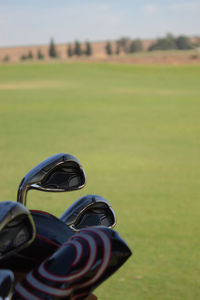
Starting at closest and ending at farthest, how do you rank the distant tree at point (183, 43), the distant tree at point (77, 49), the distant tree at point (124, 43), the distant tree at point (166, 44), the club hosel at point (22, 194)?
the club hosel at point (22, 194), the distant tree at point (166, 44), the distant tree at point (183, 43), the distant tree at point (77, 49), the distant tree at point (124, 43)

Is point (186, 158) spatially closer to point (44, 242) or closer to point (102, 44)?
point (44, 242)

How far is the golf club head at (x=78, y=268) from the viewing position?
1.77 ft

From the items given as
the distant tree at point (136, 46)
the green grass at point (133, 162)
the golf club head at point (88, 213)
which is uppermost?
the golf club head at point (88, 213)

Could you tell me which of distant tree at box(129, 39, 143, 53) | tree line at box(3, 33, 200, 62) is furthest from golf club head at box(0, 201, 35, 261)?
distant tree at box(129, 39, 143, 53)

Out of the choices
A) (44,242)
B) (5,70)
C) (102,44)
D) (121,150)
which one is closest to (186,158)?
(121,150)

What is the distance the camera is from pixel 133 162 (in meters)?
6.27

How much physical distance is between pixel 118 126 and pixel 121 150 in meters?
2.27

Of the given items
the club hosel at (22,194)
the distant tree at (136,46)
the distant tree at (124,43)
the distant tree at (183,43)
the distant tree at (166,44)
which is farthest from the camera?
the distant tree at (124,43)

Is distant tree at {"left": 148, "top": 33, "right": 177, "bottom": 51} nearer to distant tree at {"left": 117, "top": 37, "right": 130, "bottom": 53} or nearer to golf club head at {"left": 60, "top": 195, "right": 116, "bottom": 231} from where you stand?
distant tree at {"left": 117, "top": 37, "right": 130, "bottom": 53}

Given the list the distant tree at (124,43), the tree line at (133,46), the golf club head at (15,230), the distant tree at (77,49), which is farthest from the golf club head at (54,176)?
the distant tree at (124,43)

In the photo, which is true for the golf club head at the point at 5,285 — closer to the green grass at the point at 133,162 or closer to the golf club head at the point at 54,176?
the golf club head at the point at 54,176

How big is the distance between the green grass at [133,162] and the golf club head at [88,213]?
1591mm

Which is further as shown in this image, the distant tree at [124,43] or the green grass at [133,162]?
the distant tree at [124,43]

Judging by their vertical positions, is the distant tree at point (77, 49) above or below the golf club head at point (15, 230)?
below
